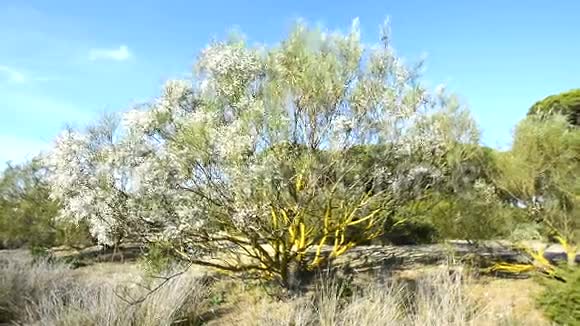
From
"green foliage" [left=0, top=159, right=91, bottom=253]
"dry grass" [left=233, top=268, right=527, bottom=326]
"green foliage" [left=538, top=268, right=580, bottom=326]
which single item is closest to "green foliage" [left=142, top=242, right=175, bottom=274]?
"dry grass" [left=233, top=268, right=527, bottom=326]

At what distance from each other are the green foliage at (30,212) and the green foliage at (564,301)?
51.5 ft

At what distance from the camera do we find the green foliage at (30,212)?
20516 mm

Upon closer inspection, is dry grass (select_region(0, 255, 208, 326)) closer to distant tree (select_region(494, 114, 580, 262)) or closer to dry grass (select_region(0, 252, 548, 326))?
dry grass (select_region(0, 252, 548, 326))

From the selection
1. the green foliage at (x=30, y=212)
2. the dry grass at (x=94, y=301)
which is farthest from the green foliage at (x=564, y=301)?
the green foliage at (x=30, y=212)

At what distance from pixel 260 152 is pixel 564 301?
4.87 metres

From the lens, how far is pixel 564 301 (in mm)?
8133

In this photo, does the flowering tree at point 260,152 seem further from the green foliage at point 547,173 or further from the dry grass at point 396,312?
the dry grass at point 396,312

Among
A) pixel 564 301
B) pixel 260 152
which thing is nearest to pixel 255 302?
pixel 260 152

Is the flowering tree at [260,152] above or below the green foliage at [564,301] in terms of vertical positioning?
above

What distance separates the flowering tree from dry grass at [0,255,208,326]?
1.08 metres

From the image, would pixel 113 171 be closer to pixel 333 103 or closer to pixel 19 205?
pixel 333 103

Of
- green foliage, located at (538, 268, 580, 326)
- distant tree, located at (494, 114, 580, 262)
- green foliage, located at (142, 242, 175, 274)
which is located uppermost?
distant tree, located at (494, 114, 580, 262)

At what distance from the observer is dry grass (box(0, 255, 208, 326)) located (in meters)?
7.70

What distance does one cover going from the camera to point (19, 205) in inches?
835
